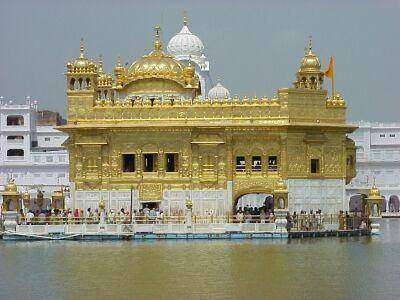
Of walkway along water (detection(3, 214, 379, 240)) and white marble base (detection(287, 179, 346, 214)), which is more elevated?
white marble base (detection(287, 179, 346, 214))

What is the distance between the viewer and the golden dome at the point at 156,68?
4641 centimetres

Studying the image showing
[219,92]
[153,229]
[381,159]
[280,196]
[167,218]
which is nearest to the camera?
[153,229]

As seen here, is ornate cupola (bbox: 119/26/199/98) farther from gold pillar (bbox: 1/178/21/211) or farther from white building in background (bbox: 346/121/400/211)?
white building in background (bbox: 346/121/400/211)

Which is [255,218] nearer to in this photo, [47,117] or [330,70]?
[330,70]

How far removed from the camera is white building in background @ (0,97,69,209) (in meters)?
85.8

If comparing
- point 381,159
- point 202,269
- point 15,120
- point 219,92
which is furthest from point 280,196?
point 15,120

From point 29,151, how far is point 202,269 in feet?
193

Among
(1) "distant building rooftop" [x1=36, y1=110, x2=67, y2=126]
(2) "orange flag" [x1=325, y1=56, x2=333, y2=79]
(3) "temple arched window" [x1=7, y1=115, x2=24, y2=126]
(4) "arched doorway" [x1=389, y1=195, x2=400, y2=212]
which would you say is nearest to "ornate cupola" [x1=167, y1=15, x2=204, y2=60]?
(2) "orange flag" [x1=325, y1=56, x2=333, y2=79]

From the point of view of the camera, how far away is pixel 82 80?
46.4m

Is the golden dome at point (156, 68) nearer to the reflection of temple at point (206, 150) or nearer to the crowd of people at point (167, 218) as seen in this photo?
the reflection of temple at point (206, 150)

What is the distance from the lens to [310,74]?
47.1m

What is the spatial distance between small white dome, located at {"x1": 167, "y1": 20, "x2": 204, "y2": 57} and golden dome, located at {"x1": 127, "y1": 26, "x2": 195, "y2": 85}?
18545 millimetres

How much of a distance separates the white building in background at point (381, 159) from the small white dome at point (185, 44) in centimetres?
2378

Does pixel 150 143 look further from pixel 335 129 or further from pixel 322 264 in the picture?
pixel 322 264
